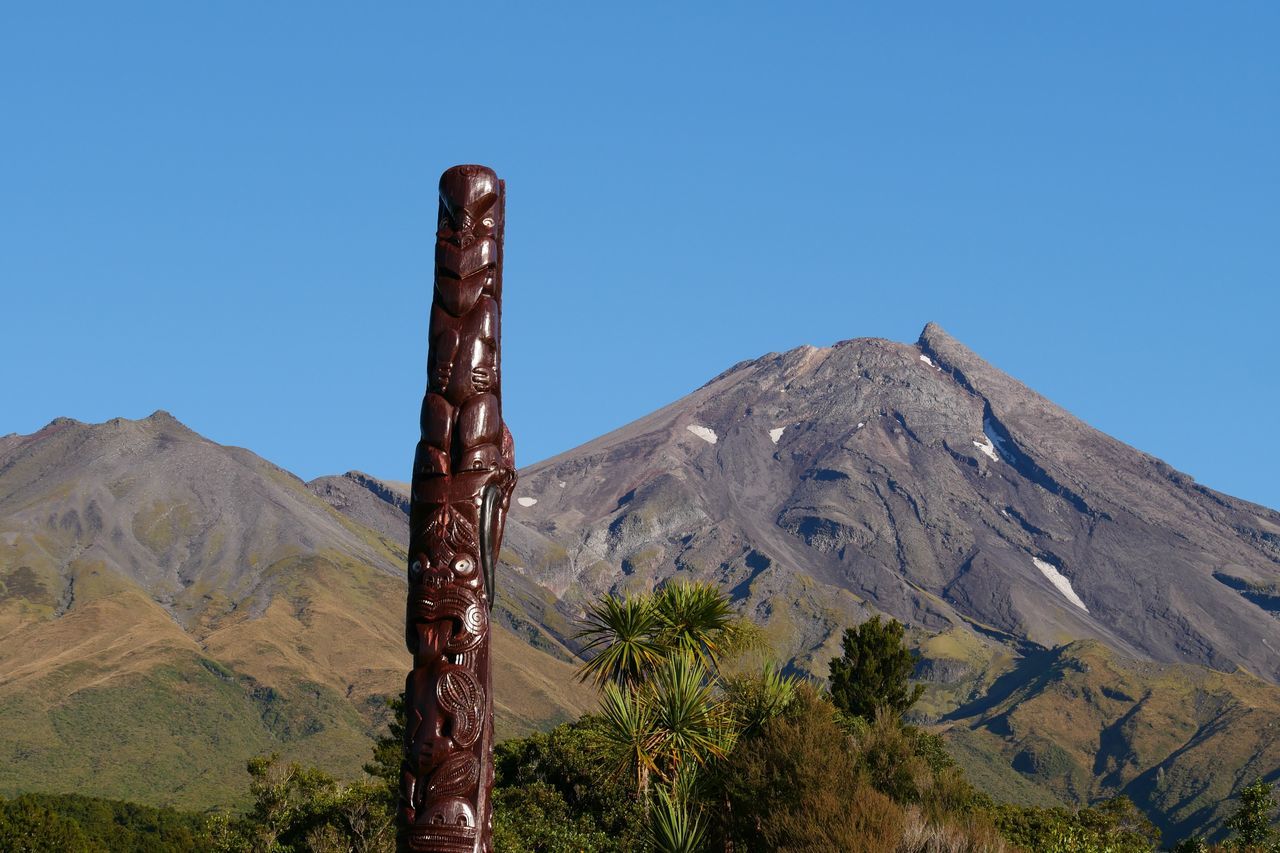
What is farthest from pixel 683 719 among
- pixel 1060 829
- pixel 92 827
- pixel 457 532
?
pixel 92 827

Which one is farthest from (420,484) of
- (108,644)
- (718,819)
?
(108,644)

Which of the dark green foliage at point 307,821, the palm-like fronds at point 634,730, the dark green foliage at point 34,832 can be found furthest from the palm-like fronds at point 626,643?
the dark green foliage at point 34,832

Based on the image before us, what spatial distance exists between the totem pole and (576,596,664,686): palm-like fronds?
14.2 metres

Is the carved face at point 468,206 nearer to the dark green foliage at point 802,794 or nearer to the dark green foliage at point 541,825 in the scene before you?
the dark green foliage at point 802,794

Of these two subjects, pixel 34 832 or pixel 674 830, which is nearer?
pixel 674 830

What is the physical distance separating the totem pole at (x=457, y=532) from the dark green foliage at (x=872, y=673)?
103 ft

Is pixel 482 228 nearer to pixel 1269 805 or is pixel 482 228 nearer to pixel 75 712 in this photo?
pixel 1269 805

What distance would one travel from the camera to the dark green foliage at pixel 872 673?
45.0 meters

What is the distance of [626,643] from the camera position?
2875cm

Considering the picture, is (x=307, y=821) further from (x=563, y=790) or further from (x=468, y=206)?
(x=468, y=206)

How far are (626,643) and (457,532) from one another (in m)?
15.1

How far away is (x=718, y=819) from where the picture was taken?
24.8m

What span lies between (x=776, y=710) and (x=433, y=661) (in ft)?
46.9

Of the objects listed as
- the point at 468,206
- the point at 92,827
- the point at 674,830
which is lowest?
the point at 674,830
